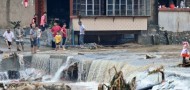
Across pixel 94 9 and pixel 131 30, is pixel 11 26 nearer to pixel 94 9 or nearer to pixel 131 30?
pixel 94 9

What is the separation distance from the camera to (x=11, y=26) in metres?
30.2

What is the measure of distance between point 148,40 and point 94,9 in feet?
12.1

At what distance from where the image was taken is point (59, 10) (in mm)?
32281

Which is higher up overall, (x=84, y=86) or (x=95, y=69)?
(x=95, y=69)

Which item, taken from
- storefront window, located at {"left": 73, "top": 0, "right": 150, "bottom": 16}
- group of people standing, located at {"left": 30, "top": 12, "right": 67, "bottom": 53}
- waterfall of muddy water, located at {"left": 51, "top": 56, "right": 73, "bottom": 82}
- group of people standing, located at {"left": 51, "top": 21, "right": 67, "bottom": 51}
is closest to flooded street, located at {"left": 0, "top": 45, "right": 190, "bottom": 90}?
waterfall of muddy water, located at {"left": 51, "top": 56, "right": 73, "bottom": 82}

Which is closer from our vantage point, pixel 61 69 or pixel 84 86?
pixel 84 86

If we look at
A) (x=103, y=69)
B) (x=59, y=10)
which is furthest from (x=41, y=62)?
(x=59, y=10)

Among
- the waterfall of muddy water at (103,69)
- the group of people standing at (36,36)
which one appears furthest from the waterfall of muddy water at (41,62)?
the waterfall of muddy water at (103,69)

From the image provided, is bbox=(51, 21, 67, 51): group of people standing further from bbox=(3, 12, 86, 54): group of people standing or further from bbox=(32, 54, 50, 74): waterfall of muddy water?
bbox=(32, 54, 50, 74): waterfall of muddy water

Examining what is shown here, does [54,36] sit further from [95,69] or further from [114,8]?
[95,69]

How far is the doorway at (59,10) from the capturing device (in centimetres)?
3206

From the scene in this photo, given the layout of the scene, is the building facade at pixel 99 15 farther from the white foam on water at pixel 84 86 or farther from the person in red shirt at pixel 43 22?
the white foam on water at pixel 84 86

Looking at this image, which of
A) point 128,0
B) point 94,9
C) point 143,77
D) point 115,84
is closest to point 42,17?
point 94,9

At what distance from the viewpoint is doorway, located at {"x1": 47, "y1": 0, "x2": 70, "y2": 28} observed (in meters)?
32.1
